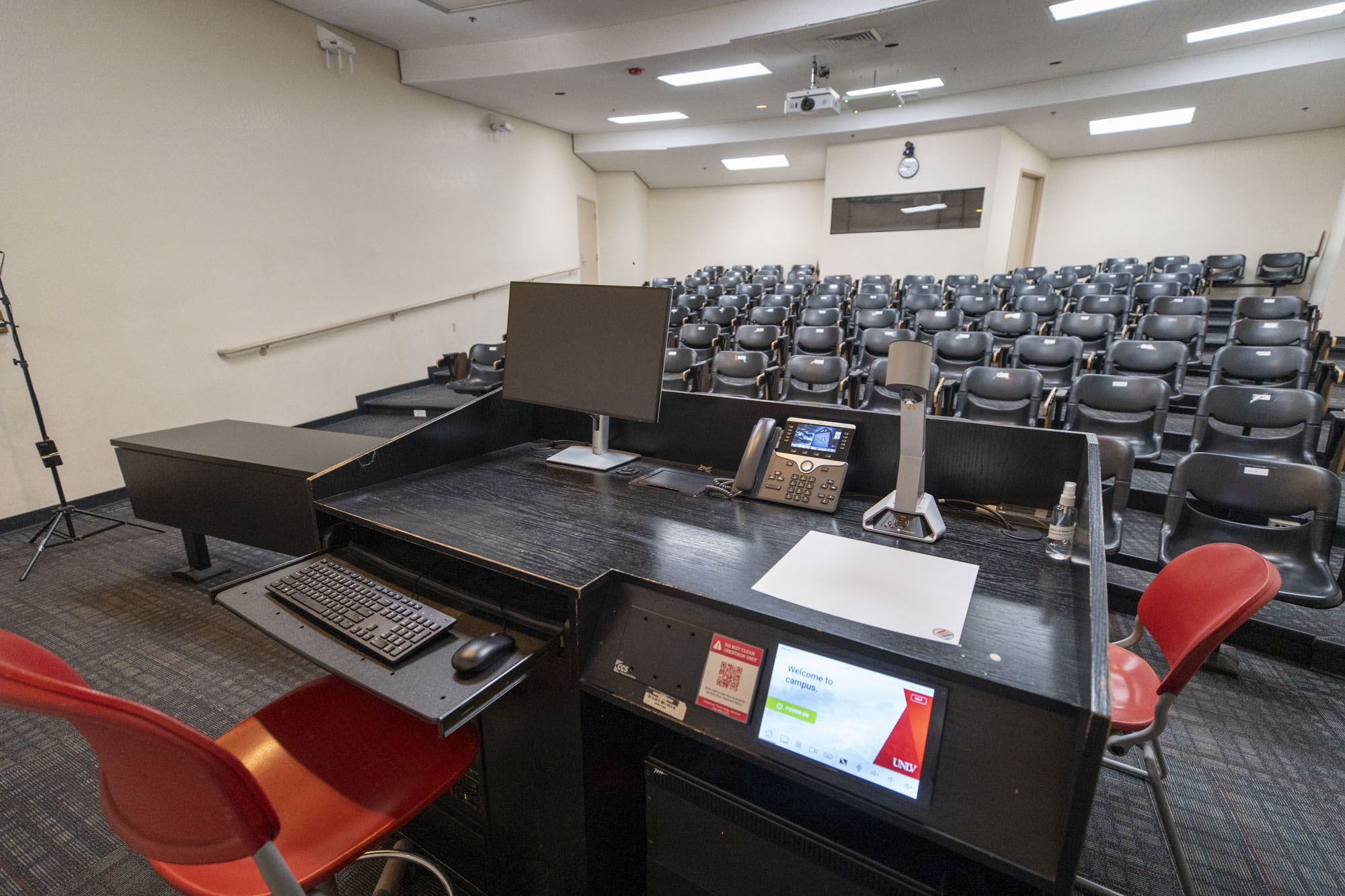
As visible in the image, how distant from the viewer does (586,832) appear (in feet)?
3.79

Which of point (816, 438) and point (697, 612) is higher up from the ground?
point (816, 438)

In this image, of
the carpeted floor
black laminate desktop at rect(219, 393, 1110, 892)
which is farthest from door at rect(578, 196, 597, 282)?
black laminate desktop at rect(219, 393, 1110, 892)

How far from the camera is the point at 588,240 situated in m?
11.1

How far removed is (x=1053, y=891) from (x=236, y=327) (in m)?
5.82

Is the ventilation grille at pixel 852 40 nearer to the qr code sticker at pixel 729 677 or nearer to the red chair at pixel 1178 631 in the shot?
the red chair at pixel 1178 631

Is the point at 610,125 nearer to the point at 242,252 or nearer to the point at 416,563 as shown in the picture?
the point at 242,252

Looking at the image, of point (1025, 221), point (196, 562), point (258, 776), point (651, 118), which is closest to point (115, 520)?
point (196, 562)

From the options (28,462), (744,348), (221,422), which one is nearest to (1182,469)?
(744,348)

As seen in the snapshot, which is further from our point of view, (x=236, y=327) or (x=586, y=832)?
(x=236, y=327)

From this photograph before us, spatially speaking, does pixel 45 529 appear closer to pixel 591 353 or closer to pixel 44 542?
pixel 44 542

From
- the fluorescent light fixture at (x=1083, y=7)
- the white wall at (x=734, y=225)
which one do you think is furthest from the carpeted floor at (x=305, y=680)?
the white wall at (x=734, y=225)

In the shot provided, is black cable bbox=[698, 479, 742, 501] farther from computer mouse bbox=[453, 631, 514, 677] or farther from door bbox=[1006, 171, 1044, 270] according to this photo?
door bbox=[1006, 171, 1044, 270]

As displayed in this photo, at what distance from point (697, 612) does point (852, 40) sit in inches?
256

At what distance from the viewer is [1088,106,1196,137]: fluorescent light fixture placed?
25.5 feet
